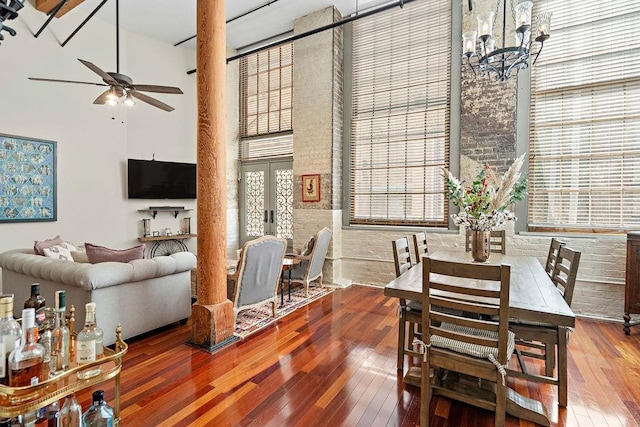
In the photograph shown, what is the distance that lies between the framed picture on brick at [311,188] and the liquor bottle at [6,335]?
431cm

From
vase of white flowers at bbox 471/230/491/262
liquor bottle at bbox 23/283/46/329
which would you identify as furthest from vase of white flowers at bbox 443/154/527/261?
liquor bottle at bbox 23/283/46/329

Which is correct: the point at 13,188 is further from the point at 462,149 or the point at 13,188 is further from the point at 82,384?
the point at 462,149

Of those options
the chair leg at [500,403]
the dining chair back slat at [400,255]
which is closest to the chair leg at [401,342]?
the dining chair back slat at [400,255]

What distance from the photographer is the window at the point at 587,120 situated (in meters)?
3.77

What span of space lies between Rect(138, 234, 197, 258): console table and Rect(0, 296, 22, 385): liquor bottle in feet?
15.8

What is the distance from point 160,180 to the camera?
240 inches

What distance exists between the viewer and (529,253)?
4133mm

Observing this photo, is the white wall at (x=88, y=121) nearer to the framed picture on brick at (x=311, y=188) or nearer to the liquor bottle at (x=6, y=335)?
the framed picture on brick at (x=311, y=188)

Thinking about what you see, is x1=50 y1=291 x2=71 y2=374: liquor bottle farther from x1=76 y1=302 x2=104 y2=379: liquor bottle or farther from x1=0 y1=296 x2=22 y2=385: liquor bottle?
x1=0 y1=296 x2=22 y2=385: liquor bottle

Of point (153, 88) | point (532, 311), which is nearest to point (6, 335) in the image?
point (532, 311)

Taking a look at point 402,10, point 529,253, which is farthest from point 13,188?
Answer: point 529,253

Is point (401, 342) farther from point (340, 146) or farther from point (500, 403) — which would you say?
point (340, 146)

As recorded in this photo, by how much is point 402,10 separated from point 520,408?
5.36 meters

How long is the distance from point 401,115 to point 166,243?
16.2 ft
